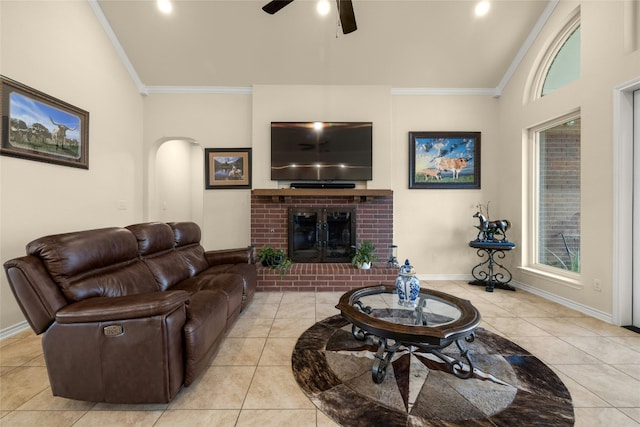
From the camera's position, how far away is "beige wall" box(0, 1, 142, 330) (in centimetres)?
230

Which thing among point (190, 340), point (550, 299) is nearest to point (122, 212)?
point (190, 340)

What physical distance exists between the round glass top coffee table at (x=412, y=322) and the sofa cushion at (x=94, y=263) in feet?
5.22

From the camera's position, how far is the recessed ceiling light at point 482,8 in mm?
3018

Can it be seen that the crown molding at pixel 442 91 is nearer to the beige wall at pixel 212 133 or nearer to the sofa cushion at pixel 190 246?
the beige wall at pixel 212 133

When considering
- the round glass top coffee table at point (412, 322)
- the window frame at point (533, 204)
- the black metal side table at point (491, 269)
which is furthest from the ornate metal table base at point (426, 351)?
the window frame at point (533, 204)

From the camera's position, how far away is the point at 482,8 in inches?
120

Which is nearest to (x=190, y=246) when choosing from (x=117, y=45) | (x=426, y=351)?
(x=426, y=351)

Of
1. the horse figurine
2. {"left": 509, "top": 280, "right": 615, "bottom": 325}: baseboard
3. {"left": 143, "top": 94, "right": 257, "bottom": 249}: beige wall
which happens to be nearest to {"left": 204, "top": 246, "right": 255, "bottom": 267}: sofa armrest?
{"left": 143, "top": 94, "right": 257, "bottom": 249}: beige wall

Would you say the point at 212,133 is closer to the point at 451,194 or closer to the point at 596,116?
the point at 451,194

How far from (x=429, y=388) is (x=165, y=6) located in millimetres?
4637

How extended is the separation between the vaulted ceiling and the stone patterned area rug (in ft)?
11.9

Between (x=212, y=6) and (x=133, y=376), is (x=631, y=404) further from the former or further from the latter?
(x=212, y=6)

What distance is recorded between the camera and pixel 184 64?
367cm

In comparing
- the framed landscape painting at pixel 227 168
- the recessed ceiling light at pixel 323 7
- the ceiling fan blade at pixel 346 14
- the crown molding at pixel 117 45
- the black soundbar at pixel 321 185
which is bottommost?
the black soundbar at pixel 321 185
